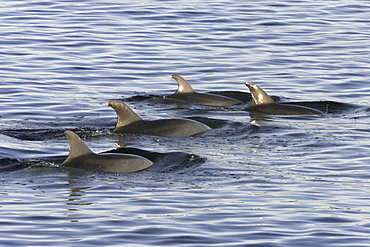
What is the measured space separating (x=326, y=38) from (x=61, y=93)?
396 inches

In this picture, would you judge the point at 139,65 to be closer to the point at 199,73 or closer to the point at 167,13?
the point at 199,73

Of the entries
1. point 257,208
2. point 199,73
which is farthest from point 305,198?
point 199,73

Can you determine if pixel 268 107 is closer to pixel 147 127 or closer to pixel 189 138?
pixel 189 138

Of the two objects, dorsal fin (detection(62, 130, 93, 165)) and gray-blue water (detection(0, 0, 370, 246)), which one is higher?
dorsal fin (detection(62, 130, 93, 165))

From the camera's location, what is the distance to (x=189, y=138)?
1424 cm

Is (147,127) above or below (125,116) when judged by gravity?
below

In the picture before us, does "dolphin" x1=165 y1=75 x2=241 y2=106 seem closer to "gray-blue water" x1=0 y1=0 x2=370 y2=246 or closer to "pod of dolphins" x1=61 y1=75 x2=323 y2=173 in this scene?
"pod of dolphins" x1=61 y1=75 x2=323 y2=173

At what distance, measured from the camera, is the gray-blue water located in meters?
9.22

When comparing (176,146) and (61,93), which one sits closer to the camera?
(176,146)

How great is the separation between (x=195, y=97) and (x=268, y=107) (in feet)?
5.78

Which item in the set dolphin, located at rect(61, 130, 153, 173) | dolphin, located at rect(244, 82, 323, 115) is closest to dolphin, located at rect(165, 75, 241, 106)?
dolphin, located at rect(244, 82, 323, 115)

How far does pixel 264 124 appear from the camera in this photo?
50.9 feet

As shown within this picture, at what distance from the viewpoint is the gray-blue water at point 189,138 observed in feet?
30.2

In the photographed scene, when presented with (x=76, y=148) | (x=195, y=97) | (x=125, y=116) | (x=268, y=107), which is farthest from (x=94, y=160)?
(x=195, y=97)
